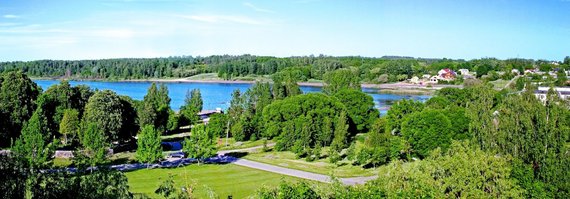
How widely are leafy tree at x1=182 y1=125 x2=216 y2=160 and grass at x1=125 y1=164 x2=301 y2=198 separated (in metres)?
0.88

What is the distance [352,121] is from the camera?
5369 centimetres

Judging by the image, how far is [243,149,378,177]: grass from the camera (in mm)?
33513

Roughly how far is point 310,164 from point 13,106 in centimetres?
2526

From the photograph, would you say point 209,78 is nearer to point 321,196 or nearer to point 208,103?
point 208,103

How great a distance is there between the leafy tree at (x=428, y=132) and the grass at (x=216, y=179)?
12.2 meters

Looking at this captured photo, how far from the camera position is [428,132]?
37.9m

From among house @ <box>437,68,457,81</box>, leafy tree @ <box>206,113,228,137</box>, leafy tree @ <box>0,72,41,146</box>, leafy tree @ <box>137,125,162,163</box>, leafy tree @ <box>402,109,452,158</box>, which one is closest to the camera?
leafy tree @ <box>137,125,162,163</box>

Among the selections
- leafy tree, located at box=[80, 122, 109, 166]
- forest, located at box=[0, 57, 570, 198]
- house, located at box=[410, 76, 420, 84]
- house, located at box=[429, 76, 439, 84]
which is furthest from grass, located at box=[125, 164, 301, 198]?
house, located at box=[429, 76, 439, 84]

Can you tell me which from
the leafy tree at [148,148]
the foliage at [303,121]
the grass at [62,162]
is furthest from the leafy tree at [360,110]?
the grass at [62,162]

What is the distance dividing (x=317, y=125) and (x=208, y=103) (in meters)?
52.2

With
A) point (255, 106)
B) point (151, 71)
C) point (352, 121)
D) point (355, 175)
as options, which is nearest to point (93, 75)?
point (151, 71)

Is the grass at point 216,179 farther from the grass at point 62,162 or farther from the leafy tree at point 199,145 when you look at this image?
the grass at point 62,162

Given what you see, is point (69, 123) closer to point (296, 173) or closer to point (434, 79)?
point (296, 173)

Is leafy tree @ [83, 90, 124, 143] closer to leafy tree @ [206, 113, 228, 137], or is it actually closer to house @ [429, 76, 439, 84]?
leafy tree @ [206, 113, 228, 137]
